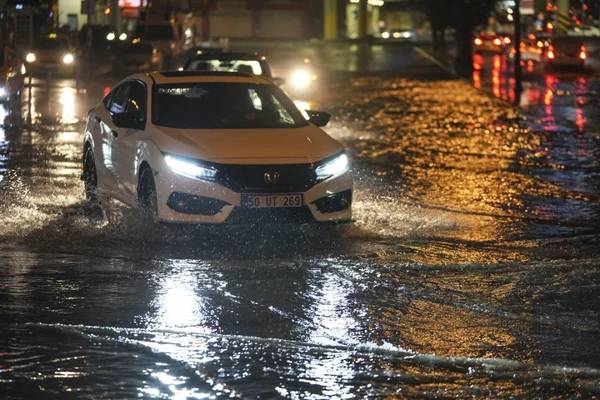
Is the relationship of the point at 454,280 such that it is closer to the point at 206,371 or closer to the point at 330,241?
the point at 330,241

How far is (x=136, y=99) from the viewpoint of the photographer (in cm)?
1295

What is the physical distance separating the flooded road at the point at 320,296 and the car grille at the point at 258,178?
0.43 m

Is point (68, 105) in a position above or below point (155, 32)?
above

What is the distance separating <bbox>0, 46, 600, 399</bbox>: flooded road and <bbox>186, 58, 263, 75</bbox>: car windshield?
683cm

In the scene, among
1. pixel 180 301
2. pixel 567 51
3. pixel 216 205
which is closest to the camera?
pixel 180 301

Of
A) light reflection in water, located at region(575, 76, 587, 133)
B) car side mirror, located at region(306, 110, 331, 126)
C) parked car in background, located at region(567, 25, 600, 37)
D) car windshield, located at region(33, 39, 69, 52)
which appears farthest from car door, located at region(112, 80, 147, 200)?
parked car in background, located at region(567, 25, 600, 37)

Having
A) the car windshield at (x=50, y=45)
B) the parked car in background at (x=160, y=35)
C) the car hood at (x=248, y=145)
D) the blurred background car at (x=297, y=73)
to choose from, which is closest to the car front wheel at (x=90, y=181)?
the car hood at (x=248, y=145)

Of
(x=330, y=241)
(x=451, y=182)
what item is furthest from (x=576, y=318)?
(x=451, y=182)

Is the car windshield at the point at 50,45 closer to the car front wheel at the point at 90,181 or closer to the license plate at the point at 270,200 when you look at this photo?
the car front wheel at the point at 90,181

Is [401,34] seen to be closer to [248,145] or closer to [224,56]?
[224,56]

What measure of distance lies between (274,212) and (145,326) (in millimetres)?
3355

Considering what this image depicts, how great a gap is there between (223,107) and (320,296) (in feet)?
13.3

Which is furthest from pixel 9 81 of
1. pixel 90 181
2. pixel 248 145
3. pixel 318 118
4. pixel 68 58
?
pixel 68 58

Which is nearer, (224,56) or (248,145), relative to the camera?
(248,145)
